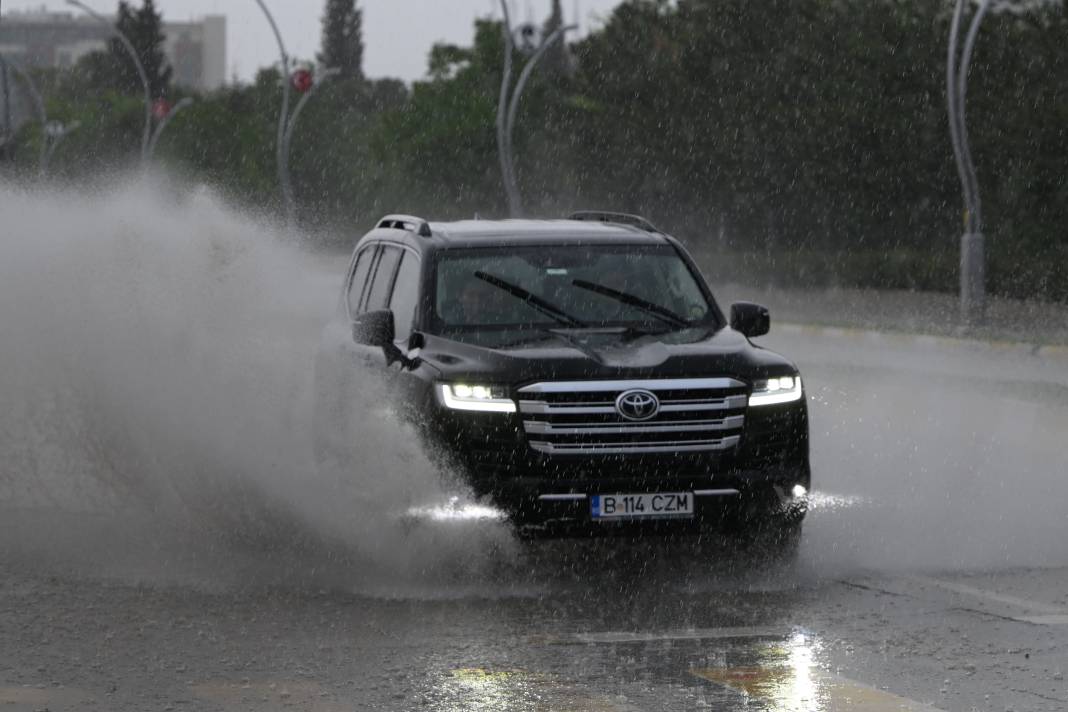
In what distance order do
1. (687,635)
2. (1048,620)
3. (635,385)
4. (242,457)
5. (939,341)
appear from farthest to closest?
(939,341) → (242,457) → (635,385) → (1048,620) → (687,635)

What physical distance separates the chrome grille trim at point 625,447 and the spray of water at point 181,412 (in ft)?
1.33

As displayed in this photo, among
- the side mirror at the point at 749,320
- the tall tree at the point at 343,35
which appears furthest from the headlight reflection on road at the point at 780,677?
the tall tree at the point at 343,35

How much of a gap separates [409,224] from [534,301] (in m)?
1.30

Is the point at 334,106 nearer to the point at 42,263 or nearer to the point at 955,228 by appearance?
the point at 955,228

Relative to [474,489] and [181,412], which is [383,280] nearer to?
[181,412]

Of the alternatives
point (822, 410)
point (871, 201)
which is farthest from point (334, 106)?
point (822, 410)

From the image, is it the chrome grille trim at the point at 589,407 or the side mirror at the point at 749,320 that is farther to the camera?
the side mirror at the point at 749,320

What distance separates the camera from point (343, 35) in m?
165

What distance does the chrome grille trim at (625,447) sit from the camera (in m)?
8.80

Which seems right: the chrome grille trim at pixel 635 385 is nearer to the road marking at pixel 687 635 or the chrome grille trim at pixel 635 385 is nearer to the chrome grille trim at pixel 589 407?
the chrome grille trim at pixel 589 407

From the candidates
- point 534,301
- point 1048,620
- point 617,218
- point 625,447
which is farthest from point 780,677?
point 617,218

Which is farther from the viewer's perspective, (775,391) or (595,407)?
(775,391)

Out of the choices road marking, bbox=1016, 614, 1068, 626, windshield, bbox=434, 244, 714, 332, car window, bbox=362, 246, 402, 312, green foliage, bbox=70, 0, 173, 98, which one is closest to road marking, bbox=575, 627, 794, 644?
road marking, bbox=1016, 614, 1068, 626

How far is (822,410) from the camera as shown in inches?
686
